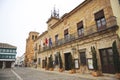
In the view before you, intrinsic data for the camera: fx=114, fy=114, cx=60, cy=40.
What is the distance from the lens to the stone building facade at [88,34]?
34.6ft

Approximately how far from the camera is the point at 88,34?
12.6 metres

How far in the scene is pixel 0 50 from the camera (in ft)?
118

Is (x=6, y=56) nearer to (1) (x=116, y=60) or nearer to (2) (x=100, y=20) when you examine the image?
(2) (x=100, y=20)

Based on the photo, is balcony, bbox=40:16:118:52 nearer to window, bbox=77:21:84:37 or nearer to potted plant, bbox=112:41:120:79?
window, bbox=77:21:84:37

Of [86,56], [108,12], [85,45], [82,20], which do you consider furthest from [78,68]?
[108,12]

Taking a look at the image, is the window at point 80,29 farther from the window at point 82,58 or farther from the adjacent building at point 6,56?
the adjacent building at point 6,56

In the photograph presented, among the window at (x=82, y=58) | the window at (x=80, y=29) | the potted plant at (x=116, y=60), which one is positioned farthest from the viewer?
the window at (x=80, y=29)

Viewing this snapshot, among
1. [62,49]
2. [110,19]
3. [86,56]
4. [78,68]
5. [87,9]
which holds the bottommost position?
[78,68]

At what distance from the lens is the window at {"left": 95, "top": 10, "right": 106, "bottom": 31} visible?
11655 millimetres

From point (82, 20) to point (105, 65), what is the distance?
623cm

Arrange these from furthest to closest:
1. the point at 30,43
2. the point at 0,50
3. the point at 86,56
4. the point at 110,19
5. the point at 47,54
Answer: the point at 30,43, the point at 0,50, the point at 47,54, the point at 86,56, the point at 110,19

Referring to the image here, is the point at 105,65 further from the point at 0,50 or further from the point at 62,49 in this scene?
the point at 0,50

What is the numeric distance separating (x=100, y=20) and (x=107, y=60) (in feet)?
13.9

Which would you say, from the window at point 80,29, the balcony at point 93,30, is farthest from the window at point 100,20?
the window at point 80,29
